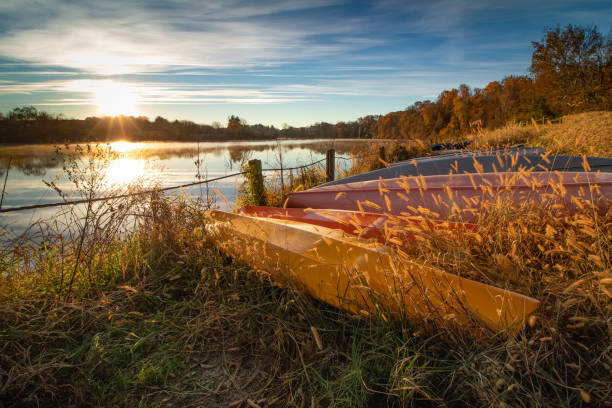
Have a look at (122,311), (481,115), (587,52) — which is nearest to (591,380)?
(122,311)

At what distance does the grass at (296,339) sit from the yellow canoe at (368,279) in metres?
0.09

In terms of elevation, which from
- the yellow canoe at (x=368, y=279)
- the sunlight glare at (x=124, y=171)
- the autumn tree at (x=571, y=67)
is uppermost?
the autumn tree at (x=571, y=67)

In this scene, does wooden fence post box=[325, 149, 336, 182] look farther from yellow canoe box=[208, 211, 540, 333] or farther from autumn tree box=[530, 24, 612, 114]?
autumn tree box=[530, 24, 612, 114]

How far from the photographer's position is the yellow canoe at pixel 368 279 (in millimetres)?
1525

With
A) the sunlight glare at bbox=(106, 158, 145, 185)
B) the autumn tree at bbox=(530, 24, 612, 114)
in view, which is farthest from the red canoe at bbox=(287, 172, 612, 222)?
the autumn tree at bbox=(530, 24, 612, 114)

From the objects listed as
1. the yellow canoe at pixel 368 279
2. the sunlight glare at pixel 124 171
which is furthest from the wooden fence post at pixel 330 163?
the yellow canoe at pixel 368 279

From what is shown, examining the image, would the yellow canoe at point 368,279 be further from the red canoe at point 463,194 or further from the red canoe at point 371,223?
the red canoe at point 463,194

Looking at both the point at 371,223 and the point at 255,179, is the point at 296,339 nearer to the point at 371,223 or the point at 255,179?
the point at 371,223

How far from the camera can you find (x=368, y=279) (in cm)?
180

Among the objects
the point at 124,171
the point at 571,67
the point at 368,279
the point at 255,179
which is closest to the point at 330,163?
the point at 255,179

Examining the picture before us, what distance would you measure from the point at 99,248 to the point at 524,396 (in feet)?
9.55

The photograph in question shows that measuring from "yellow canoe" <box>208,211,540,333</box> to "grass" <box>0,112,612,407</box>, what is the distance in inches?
3.5

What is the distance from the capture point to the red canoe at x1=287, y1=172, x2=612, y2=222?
2053 mm

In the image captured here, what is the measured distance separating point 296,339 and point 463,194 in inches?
76.3
